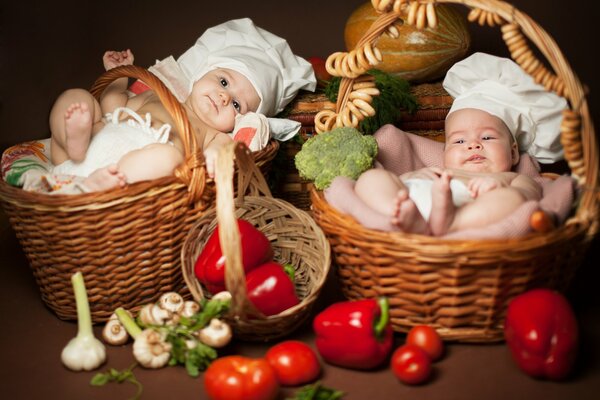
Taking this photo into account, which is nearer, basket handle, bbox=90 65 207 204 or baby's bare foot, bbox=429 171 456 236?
baby's bare foot, bbox=429 171 456 236

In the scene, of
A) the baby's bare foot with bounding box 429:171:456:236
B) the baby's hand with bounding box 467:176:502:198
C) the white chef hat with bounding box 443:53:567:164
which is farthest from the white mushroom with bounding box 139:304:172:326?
the white chef hat with bounding box 443:53:567:164

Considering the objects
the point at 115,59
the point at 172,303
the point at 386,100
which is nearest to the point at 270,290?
the point at 172,303

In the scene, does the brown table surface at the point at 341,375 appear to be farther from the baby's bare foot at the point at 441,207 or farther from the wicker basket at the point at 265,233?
the baby's bare foot at the point at 441,207

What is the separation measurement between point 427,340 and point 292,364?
0.46 meters

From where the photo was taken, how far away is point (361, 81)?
10.3 ft

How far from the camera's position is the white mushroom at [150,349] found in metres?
→ 2.51

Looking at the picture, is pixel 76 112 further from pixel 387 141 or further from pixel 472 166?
pixel 472 166

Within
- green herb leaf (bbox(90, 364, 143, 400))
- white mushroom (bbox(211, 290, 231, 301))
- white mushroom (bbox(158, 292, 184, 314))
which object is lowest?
green herb leaf (bbox(90, 364, 143, 400))

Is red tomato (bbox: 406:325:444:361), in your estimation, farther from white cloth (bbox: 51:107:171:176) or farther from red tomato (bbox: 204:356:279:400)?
white cloth (bbox: 51:107:171:176)

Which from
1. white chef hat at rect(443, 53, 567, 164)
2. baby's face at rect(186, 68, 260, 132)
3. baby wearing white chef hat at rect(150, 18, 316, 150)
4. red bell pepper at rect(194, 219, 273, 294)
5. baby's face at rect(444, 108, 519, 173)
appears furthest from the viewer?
baby wearing white chef hat at rect(150, 18, 316, 150)

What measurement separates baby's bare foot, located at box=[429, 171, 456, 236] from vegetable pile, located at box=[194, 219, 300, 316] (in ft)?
1.79

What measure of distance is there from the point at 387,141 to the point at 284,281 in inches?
37.1

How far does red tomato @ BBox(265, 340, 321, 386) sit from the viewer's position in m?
2.42

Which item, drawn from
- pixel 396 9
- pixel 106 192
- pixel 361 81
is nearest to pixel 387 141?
pixel 361 81
